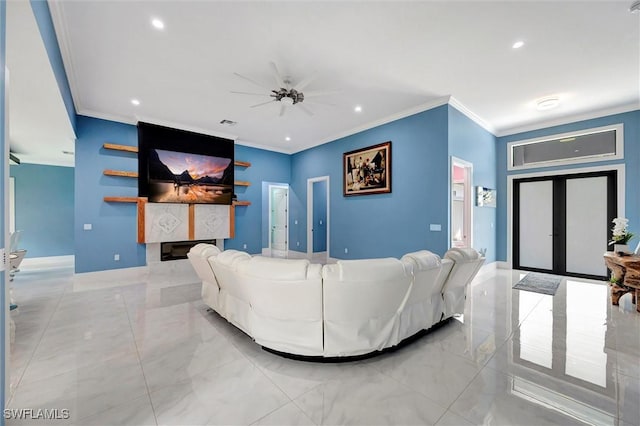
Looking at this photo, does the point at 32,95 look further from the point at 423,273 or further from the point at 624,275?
the point at 624,275

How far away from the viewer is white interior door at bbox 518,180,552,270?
5.91 meters

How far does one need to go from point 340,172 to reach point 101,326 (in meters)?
5.23

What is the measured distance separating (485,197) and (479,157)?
2.97 ft

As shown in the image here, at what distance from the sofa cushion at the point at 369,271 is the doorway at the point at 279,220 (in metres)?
6.31

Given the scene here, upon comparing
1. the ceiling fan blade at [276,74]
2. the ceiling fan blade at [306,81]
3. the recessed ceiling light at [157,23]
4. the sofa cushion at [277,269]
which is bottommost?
the sofa cushion at [277,269]

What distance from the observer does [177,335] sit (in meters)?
2.85

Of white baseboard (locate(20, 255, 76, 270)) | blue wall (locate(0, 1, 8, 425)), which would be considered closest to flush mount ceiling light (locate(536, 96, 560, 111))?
blue wall (locate(0, 1, 8, 425))

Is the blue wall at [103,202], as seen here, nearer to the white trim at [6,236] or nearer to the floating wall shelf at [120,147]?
the floating wall shelf at [120,147]

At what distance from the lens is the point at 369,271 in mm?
2117

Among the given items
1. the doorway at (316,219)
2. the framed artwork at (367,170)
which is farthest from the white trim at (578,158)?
the doorway at (316,219)

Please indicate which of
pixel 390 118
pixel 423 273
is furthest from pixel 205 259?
pixel 390 118

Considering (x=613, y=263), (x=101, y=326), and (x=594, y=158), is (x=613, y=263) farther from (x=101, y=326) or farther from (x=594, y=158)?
(x=101, y=326)

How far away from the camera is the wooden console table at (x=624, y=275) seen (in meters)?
3.50

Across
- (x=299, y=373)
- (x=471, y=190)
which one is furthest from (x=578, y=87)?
(x=299, y=373)
